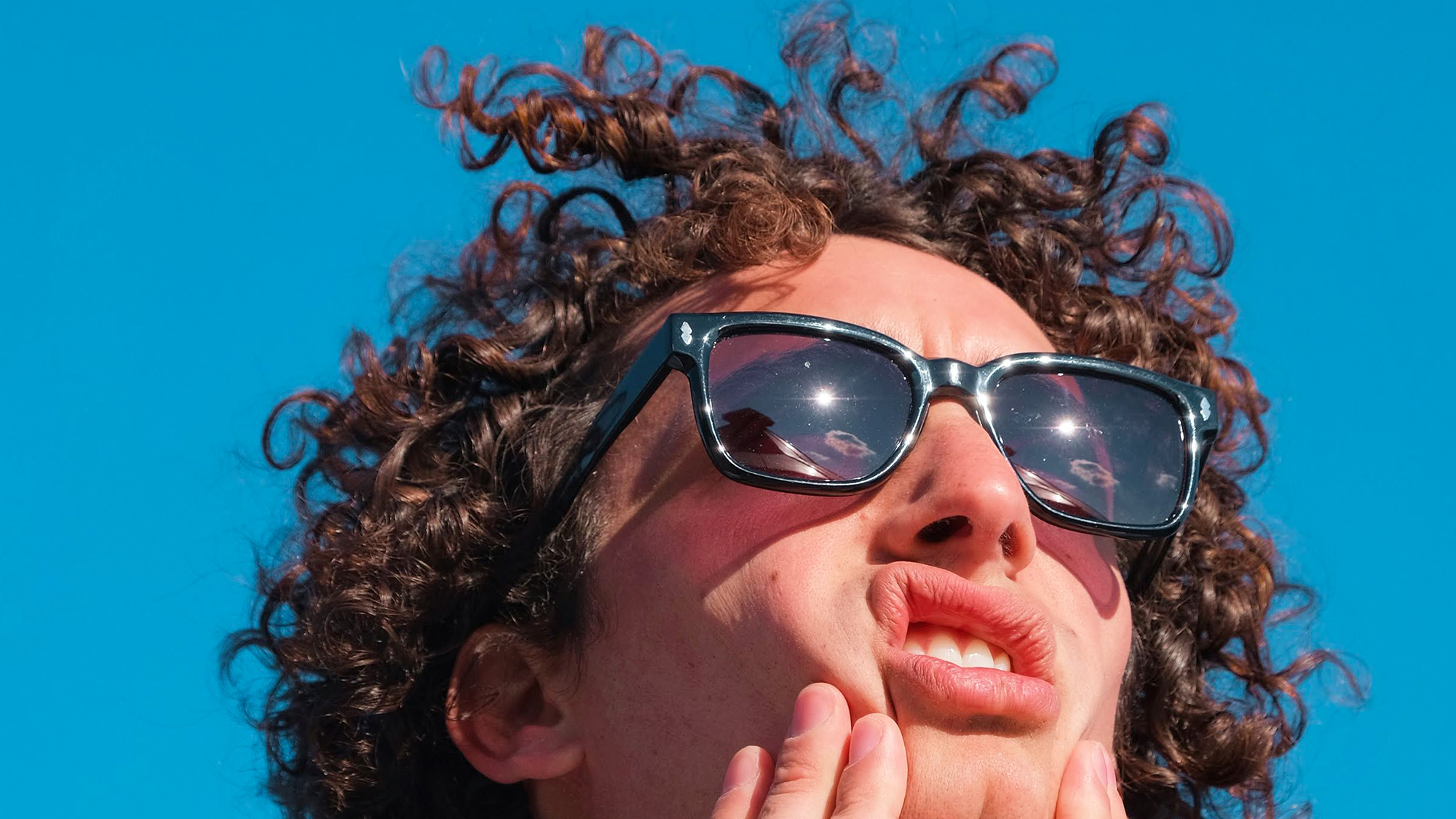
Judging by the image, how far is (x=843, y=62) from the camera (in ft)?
17.2

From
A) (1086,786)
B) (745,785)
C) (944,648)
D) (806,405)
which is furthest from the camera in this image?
(806,405)

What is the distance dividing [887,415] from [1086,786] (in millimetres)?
907

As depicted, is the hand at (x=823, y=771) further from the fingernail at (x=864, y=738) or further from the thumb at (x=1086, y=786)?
the thumb at (x=1086, y=786)

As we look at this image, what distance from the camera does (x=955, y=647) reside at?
130 inches

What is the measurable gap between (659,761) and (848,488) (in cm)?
77

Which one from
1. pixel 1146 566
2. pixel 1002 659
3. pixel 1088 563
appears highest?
pixel 1146 566

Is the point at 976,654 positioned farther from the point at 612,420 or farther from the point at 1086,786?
the point at 612,420

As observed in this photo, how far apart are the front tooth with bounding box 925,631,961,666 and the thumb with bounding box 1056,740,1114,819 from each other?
310 millimetres

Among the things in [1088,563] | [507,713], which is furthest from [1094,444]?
[507,713]

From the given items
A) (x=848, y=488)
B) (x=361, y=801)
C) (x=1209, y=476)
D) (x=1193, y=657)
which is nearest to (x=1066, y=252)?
(x=1209, y=476)

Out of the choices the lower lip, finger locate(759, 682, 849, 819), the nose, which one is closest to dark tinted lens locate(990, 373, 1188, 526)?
the nose

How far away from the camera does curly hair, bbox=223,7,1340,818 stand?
4180 mm

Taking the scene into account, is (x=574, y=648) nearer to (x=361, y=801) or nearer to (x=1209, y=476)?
(x=361, y=801)

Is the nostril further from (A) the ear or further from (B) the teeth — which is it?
(A) the ear
